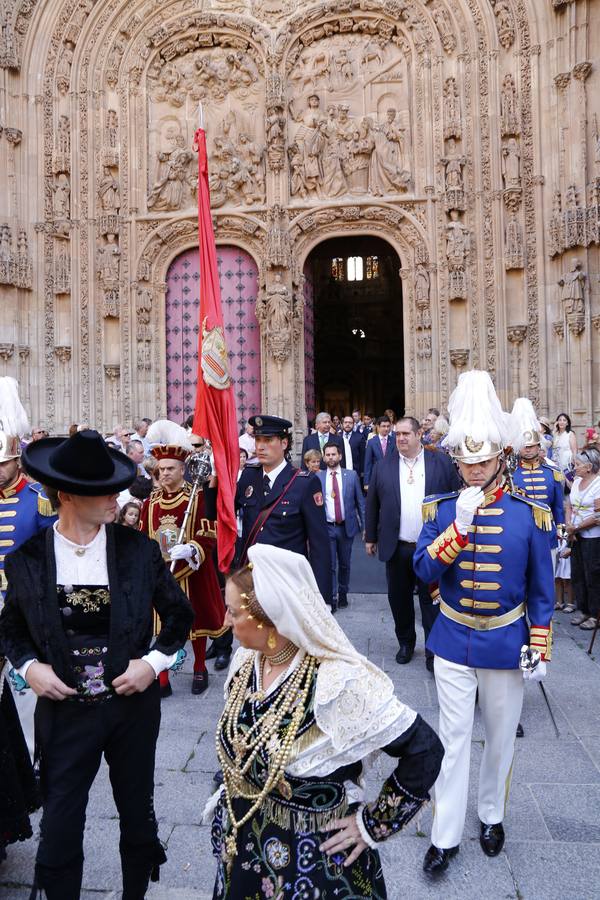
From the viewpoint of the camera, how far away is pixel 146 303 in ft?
51.0

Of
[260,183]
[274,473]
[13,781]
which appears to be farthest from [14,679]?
[260,183]

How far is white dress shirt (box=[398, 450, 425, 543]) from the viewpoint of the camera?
6.14 meters

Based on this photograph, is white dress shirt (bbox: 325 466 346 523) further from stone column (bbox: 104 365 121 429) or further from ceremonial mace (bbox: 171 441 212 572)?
stone column (bbox: 104 365 121 429)

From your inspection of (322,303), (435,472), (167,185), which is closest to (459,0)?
(167,185)

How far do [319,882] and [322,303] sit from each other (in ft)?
93.1

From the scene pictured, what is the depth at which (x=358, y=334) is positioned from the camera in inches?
1189

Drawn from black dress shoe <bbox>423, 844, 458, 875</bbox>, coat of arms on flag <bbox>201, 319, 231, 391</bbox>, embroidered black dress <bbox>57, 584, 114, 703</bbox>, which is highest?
coat of arms on flag <bbox>201, 319, 231, 391</bbox>

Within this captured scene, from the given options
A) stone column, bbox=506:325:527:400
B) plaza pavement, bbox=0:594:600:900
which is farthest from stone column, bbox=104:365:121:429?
plaza pavement, bbox=0:594:600:900

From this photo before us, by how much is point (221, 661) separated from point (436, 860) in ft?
10.4

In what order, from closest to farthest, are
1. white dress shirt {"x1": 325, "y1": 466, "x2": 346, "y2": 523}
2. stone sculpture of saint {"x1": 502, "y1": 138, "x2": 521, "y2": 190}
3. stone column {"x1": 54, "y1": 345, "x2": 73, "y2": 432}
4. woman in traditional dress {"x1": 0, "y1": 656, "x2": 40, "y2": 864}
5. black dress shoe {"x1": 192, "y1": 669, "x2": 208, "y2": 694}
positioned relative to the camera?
woman in traditional dress {"x1": 0, "y1": 656, "x2": 40, "y2": 864}, black dress shoe {"x1": 192, "y1": 669, "x2": 208, "y2": 694}, white dress shirt {"x1": 325, "y1": 466, "x2": 346, "y2": 523}, stone sculpture of saint {"x1": 502, "y1": 138, "x2": 521, "y2": 190}, stone column {"x1": 54, "y1": 345, "x2": 73, "y2": 432}

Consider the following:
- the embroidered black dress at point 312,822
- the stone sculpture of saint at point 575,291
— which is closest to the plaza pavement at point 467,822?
the embroidered black dress at point 312,822

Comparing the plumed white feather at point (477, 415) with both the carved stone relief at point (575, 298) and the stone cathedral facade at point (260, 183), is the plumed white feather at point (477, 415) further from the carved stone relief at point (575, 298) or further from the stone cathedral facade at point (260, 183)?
the stone cathedral facade at point (260, 183)

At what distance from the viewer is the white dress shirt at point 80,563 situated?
2498mm

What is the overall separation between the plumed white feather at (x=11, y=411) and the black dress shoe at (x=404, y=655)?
3.69 meters
